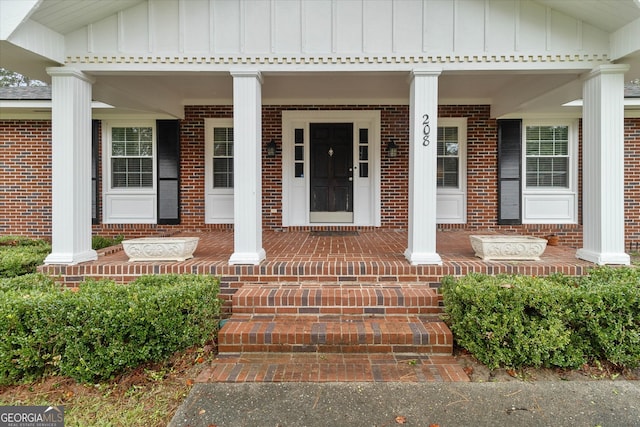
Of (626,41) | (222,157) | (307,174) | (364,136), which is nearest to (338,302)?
(307,174)

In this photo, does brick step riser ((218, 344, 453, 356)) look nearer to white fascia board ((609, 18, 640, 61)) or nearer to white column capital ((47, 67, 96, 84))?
white column capital ((47, 67, 96, 84))

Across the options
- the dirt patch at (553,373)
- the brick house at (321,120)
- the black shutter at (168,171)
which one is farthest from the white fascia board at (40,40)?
the dirt patch at (553,373)

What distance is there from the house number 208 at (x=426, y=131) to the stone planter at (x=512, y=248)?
4.56ft

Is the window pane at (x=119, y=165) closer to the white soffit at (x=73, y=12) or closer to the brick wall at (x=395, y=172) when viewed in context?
the brick wall at (x=395, y=172)

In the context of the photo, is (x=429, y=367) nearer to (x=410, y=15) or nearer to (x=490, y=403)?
(x=490, y=403)

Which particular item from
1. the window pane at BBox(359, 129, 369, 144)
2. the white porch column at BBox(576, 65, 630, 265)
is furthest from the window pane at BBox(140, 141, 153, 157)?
the white porch column at BBox(576, 65, 630, 265)

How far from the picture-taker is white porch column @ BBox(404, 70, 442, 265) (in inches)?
167

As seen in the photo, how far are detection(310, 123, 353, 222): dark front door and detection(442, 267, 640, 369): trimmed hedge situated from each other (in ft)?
14.6

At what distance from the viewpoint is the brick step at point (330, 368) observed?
2.73 m

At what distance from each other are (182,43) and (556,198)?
24.3 feet

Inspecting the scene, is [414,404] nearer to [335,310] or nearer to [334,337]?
[334,337]

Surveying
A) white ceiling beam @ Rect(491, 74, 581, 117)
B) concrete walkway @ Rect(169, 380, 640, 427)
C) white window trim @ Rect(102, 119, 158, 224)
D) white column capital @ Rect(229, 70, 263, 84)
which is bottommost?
concrete walkway @ Rect(169, 380, 640, 427)

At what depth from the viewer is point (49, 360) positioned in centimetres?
276

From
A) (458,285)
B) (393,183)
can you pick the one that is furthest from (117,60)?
(393,183)
